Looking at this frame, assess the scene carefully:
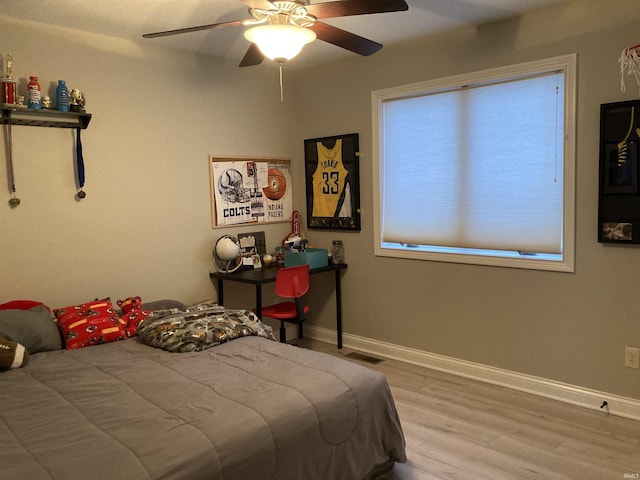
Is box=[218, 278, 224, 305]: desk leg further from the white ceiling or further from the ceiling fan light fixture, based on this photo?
the ceiling fan light fixture

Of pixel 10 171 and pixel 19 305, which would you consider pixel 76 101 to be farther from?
pixel 19 305

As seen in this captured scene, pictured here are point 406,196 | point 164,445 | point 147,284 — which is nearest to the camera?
point 164,445

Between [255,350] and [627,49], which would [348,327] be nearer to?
[255,350]

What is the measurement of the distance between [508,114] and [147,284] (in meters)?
2.82

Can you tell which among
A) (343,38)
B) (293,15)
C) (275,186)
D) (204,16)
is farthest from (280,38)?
(275,186)

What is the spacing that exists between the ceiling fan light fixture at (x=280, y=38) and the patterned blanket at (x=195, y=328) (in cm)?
156

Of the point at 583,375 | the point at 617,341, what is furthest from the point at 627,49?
the point at 583,375

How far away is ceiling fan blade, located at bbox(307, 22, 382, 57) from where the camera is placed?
94.3 inches

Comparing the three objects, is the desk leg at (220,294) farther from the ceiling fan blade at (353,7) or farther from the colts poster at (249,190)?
the ceiling fan blade at (353,7)

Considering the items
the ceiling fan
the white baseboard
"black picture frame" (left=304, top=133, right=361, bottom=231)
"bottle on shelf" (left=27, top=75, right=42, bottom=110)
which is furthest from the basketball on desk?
the ceiling fan

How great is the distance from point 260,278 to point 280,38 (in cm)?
197

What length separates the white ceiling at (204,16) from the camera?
2.85 m

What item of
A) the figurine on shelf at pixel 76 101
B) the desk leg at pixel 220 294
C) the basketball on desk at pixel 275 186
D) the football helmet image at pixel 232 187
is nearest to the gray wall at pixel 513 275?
the basketball on desk at pixel 275 186

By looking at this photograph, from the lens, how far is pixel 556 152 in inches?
124
